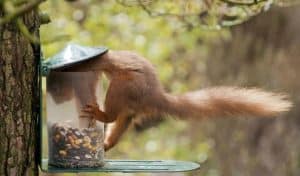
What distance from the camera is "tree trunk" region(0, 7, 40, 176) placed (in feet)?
7.16

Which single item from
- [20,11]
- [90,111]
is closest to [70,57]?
[90,111]

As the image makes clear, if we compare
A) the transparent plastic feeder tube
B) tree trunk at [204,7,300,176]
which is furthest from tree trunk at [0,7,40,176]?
tree trunk at [204,7,300,176]

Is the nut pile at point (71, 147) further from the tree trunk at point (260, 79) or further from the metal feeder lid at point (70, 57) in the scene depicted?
the tree trunk at point (260, 79)

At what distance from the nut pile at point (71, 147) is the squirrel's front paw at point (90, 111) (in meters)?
0.04

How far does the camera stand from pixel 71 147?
8.05 ft

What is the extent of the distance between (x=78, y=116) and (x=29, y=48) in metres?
0.30

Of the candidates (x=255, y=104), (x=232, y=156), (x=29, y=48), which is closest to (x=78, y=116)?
(x=29, y=48)

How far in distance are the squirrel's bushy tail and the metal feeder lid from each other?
29 centimetres

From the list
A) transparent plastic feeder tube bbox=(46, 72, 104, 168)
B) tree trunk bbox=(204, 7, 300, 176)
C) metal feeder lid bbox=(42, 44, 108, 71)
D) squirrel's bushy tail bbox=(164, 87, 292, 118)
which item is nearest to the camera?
metal feeder lid bbox=(42, 44, 108, 71)

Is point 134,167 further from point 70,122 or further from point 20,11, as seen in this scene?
point 20,11

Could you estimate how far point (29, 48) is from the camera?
2236 millimetres

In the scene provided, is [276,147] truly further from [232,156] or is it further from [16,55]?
[16,55]

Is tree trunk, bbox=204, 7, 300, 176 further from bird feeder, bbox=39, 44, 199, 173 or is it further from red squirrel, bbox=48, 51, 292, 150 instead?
bird feeder, bbox=39, 44, 199, 173

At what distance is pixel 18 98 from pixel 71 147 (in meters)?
0.29
